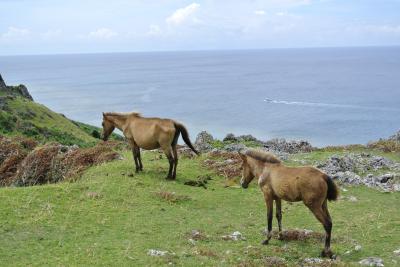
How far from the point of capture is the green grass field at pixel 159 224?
10.2m

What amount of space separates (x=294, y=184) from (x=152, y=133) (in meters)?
7.99

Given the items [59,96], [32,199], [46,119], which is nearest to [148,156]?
[32,199]

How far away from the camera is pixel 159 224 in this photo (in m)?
12.8

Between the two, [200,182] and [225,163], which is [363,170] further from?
[200,182]

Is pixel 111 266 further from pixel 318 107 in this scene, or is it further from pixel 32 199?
pixel 318 107

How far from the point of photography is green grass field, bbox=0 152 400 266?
10.2m

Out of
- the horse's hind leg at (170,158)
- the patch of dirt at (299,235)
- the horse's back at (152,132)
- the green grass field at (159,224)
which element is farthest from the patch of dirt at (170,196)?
the patch of dirt at (299,235)

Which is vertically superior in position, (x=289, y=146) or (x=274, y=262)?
(x=274, y=262)

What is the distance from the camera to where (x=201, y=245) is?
1107 centimetres

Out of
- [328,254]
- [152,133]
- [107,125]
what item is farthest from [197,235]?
[107,125]

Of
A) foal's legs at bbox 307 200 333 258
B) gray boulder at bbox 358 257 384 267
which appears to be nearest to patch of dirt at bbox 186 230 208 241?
foal's legs at bbox 307 200 333 258

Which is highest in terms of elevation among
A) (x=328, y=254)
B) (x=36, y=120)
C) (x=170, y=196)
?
(x=328, y=254)

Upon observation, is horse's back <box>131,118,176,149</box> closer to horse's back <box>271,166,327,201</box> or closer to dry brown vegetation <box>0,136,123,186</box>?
dry brown vegetation <box>0,136,123,186</box>

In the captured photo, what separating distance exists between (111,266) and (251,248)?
10.5 feet
